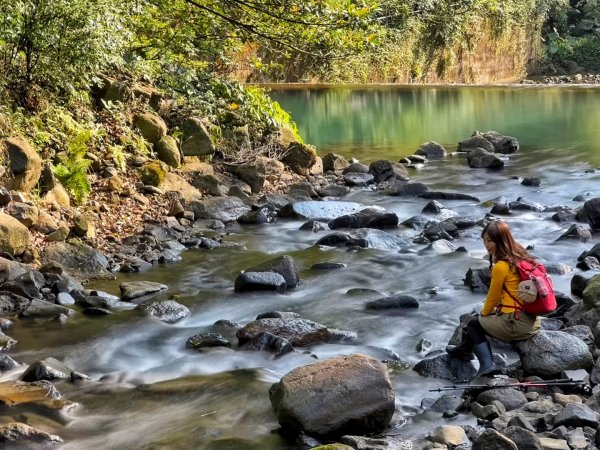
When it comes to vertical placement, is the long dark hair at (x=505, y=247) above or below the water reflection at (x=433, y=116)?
above

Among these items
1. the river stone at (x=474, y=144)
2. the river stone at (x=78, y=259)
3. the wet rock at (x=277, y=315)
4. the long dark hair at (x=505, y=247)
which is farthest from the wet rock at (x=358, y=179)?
the long dark hair at (x=505, y=247)

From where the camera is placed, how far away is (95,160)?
12703 millimetres

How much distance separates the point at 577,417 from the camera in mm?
5062

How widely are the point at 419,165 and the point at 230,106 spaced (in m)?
6.11

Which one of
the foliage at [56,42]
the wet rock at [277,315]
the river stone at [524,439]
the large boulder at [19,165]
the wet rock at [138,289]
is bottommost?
the wet rock at [277,315]

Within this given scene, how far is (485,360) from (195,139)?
10.1 metres

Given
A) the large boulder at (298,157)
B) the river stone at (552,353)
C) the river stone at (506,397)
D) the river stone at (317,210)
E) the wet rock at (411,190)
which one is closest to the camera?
the river stone at (506,397)

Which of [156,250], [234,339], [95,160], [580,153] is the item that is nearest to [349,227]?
[156,250]

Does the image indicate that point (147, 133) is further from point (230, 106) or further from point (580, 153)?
point (580, 153)

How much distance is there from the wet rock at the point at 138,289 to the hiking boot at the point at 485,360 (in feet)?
14.5

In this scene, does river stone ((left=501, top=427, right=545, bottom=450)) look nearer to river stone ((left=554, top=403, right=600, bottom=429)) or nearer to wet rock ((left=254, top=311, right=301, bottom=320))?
river stone ((left=554, top=403, right=600, bottom=429))

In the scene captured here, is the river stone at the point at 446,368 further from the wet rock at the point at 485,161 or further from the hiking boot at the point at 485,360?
the wet rock at the point at 485,161

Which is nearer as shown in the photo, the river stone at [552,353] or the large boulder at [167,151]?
the river stone at [552,353]

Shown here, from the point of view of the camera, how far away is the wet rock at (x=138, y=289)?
9055 mm
